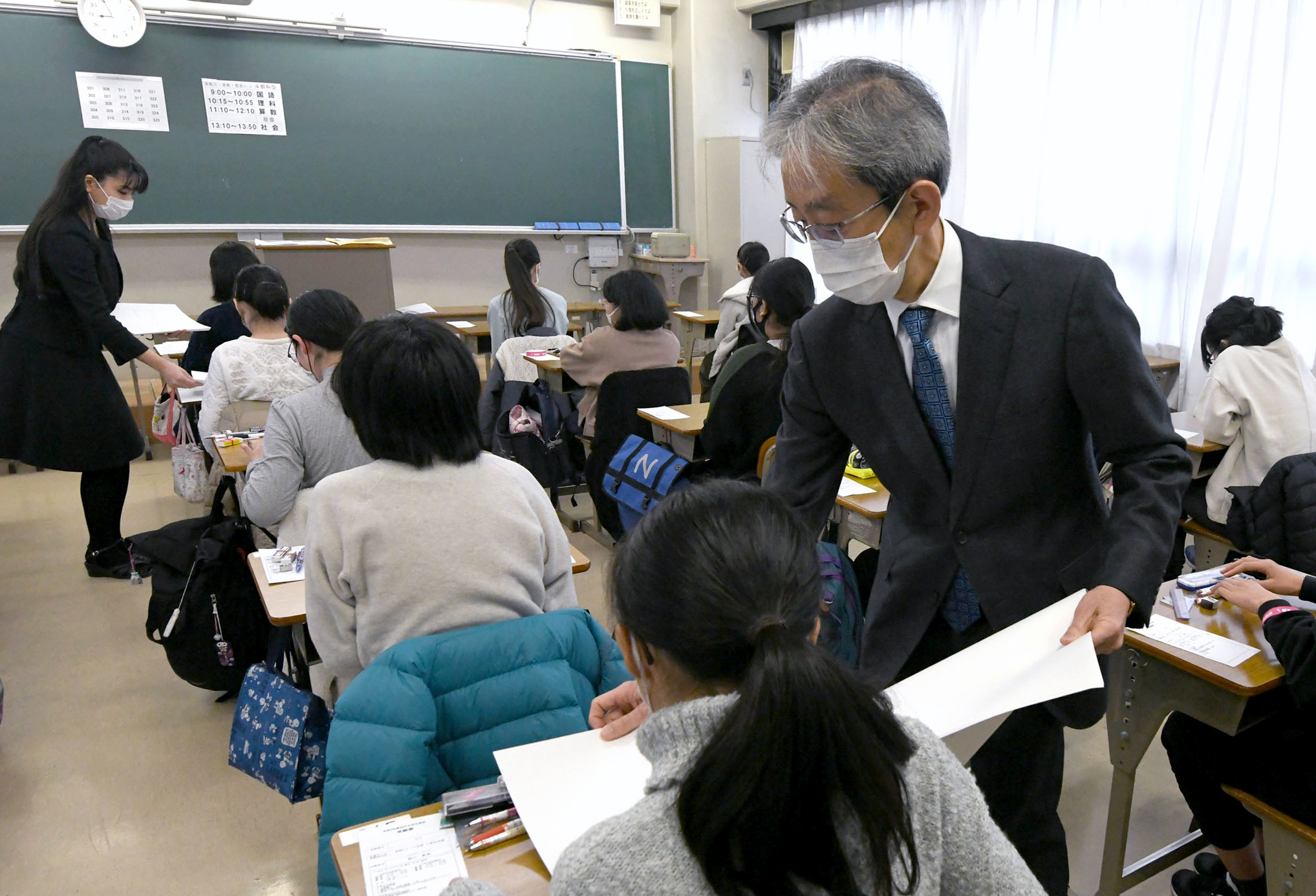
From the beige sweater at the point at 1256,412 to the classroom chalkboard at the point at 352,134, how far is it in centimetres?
496

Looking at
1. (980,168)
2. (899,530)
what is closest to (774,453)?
(899,530)

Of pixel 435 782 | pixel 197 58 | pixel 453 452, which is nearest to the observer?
pixel 435 782

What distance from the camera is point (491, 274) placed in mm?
6852

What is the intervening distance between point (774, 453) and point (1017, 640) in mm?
528

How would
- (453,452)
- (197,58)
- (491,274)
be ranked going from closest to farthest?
(453,452)
(197,58)
(491,274)

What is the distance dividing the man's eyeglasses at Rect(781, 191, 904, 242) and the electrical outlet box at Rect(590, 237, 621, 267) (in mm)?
5977

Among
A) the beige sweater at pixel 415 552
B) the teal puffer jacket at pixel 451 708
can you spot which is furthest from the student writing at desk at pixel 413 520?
the teal puffer jacket at pixel 451 708

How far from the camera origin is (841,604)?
1.96m

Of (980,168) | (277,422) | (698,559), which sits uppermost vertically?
(980,168)

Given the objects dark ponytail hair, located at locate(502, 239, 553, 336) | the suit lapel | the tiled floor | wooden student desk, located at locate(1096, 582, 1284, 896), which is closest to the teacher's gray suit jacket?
the suit lapel

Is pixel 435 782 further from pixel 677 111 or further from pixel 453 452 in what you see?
pixel 677 111

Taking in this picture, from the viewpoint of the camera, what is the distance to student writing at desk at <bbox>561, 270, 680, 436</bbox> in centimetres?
363

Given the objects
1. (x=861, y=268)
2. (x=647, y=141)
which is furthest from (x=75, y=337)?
(x=647, y=141)

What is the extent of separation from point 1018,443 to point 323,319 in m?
1.92
